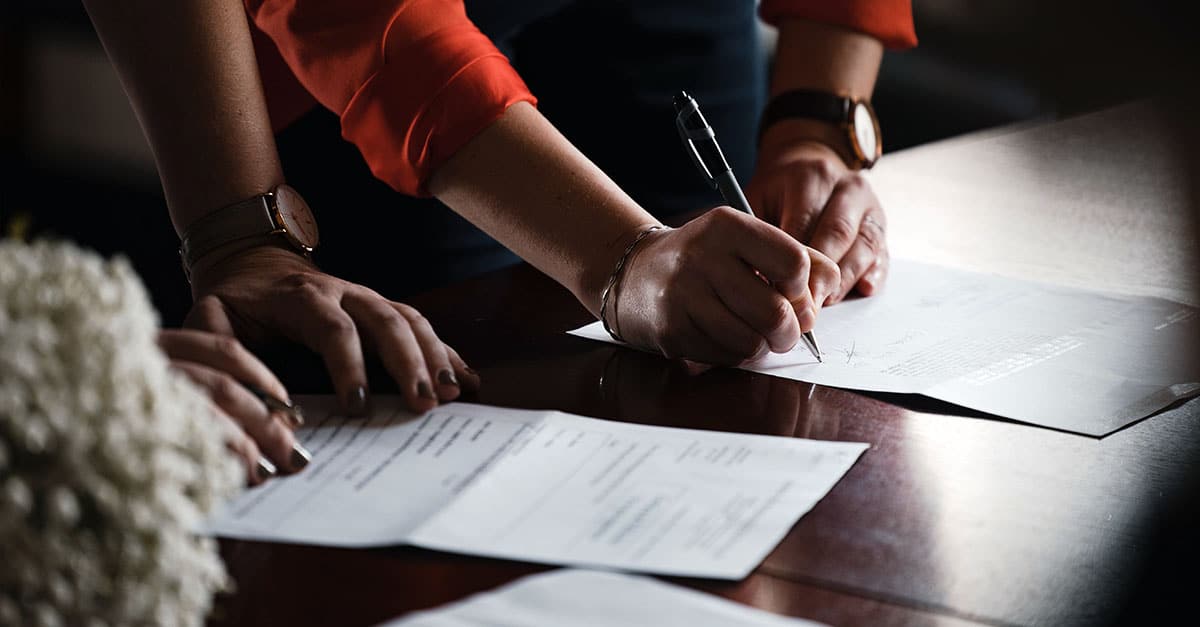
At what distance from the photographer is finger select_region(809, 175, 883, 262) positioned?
48.5 inches

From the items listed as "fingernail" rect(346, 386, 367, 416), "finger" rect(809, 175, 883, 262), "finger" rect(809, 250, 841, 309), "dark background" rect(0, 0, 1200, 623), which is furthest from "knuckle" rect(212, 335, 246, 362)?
"dark background" rect(0, 0, 1200, 623)

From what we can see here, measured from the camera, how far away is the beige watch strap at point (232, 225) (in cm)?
107

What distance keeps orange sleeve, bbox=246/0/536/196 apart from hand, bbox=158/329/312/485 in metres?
0.36

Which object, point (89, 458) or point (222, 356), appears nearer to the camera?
point (89, 458)

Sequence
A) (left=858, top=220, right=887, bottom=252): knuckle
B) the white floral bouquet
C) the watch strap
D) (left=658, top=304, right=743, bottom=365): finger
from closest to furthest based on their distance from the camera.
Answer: the white floral bouquet → (left=658, top=304, right=743, bottom=365): finger → (left=858, top=220, right=887, bottom=252): knuckle → the watch strap

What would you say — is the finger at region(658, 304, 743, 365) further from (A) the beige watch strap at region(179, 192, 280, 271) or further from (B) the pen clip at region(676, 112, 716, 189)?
(A) the beige watch strap at region(179, 192, 280, 271)

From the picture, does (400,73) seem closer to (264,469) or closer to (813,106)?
(264,469)

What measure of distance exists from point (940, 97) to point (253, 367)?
129 inches

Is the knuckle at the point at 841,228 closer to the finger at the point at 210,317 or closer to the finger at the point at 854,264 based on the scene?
the finger at the point at 854,264

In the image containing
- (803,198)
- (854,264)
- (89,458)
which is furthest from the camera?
(803,198)

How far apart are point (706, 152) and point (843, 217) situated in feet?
0.59

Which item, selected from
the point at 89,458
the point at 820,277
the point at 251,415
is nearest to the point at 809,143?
the point at 820,277

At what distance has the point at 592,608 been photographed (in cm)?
63

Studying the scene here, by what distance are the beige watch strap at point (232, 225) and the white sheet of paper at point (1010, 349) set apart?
28cm
